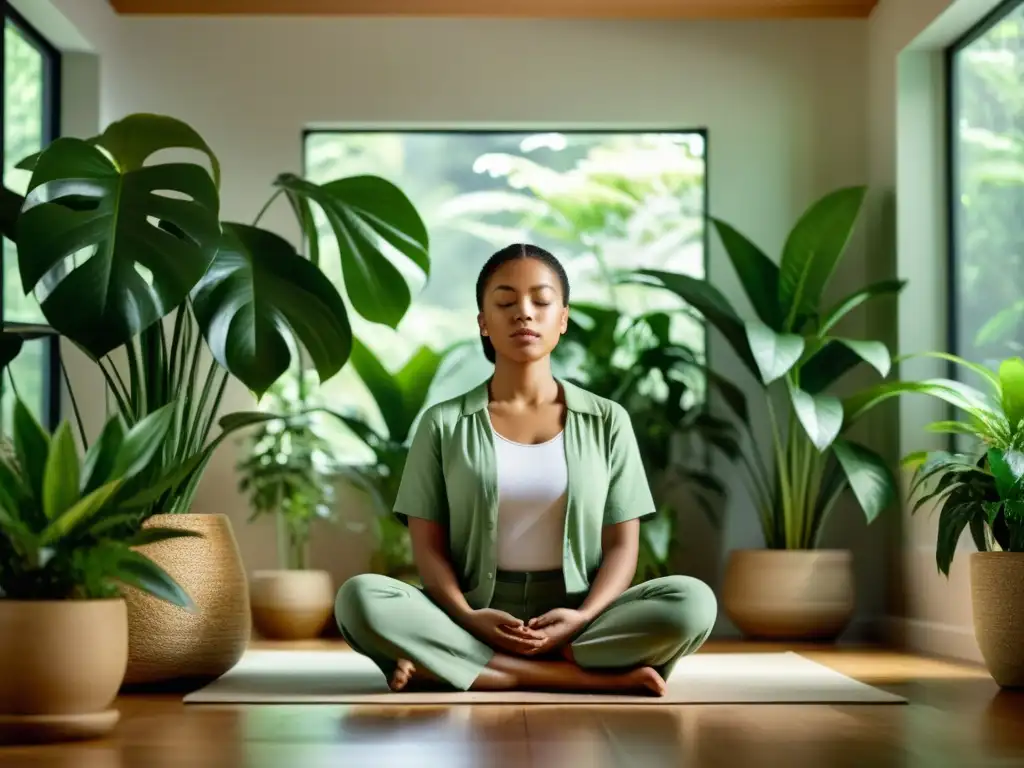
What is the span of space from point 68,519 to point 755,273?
299cm

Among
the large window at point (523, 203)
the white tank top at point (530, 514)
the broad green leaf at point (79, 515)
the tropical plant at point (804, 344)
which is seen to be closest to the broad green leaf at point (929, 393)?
the tropical plant at point (804, 344)

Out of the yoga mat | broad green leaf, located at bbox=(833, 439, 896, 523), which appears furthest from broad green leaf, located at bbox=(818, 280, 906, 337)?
the yoga mat

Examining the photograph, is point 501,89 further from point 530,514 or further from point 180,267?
point 180,267

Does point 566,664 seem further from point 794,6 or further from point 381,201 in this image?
point 794,6

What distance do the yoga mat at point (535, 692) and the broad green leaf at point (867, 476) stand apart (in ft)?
2.21

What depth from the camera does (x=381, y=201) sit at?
3.38 m

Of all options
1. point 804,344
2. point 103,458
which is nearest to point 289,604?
point 804,344

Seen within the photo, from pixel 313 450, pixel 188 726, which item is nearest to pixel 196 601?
pixel 188 726

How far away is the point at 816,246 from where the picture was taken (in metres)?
4.63

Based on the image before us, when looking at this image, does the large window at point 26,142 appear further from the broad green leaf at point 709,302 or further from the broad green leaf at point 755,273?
the broad green leaf at point 755,273

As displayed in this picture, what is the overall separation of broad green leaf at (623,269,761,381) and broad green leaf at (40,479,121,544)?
2.57 m

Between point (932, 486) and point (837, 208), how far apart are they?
966 mm

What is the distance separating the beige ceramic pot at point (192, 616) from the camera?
3062mm

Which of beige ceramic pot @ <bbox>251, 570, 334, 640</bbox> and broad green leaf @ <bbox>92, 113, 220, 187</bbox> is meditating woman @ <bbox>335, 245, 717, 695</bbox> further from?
beige ceramic pot @ <bbox>251, 570, 334, 640</bbox>
